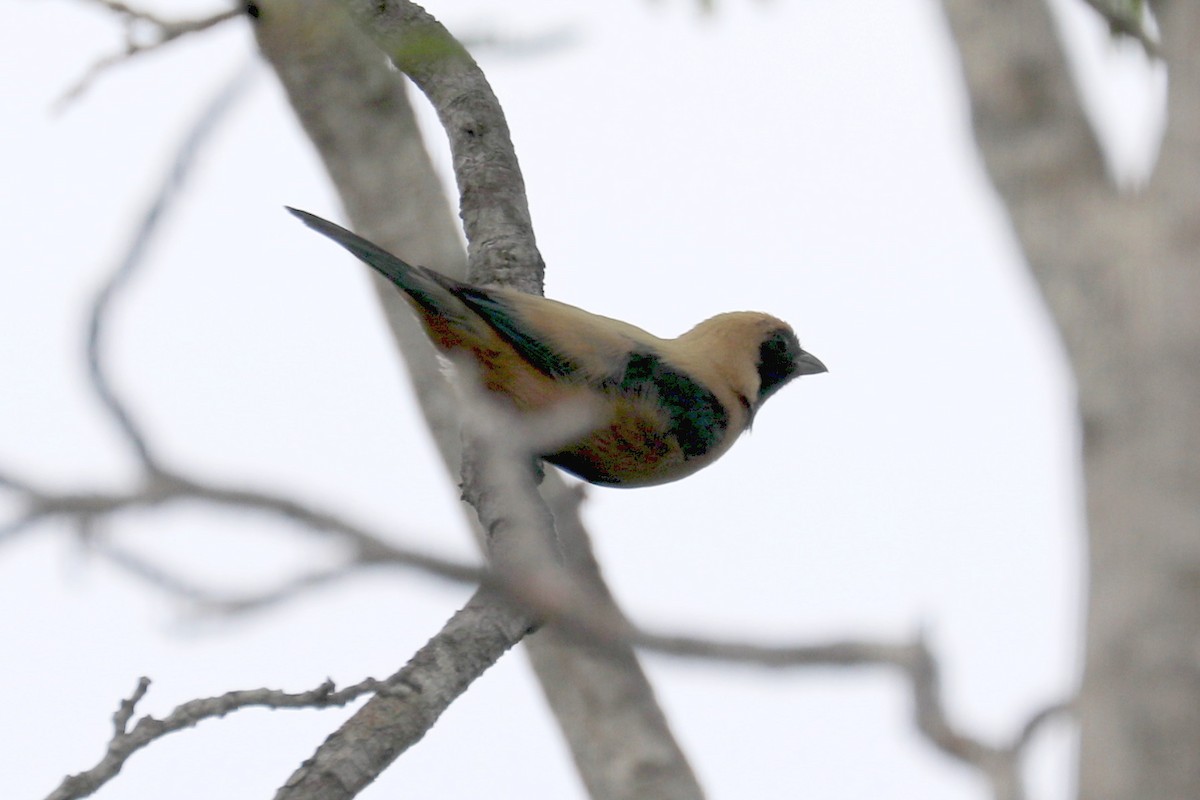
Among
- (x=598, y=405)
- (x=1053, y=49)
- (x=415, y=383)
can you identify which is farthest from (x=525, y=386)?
(x=1053, y=49)

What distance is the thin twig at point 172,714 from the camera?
238cm

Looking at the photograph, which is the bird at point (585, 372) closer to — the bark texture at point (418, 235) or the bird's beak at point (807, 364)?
the bark texture at point (418, 235)

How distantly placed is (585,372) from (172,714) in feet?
7.39

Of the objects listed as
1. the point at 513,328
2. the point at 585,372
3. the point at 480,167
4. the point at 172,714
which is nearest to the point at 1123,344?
the point at 172,714

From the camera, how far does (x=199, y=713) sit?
256 cm

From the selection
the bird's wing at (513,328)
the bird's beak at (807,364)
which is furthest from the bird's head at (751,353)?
the bird's wing at (513,328)

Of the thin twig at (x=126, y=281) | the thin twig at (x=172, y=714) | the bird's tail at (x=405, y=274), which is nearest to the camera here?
the thin twig at (x=126, y=281)

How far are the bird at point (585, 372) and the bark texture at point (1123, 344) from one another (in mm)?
2437

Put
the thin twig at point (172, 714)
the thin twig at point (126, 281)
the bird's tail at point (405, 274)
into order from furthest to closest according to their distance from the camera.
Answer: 1. the bird's tail at point (405, 274)
2. the thin twig at point (172, 714)
3. the thin twig at point (126, 281)

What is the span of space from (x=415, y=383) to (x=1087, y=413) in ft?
14.9

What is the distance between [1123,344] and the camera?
1406 millimetres

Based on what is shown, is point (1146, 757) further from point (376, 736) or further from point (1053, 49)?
point (376, 736)

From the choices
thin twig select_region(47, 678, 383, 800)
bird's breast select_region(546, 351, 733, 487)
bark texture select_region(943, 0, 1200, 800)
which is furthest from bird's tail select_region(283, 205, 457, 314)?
bark texture select_region(943, 0, 1200, 800)

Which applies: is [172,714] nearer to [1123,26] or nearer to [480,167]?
[1123,26]
